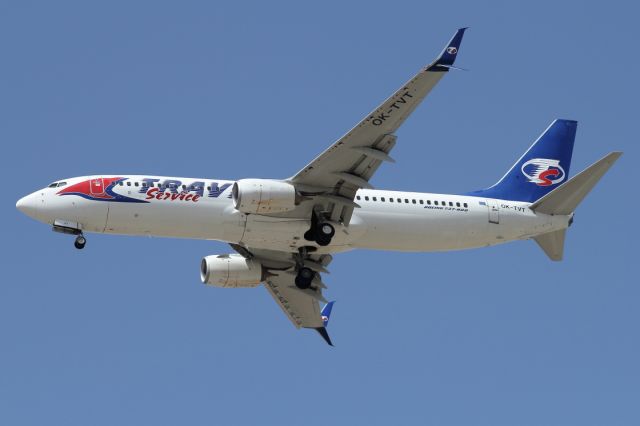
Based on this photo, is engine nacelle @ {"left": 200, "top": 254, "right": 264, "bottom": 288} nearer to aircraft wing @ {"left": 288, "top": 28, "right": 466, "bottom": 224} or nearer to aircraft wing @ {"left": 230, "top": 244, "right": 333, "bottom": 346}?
aircraft wing @ {"left": 230, "top": 244, "right": 333, "bottom": 346}

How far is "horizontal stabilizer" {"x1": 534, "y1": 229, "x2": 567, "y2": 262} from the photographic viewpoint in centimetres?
6488

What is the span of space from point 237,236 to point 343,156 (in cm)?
678

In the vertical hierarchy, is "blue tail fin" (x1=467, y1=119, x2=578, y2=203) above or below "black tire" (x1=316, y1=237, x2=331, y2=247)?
above

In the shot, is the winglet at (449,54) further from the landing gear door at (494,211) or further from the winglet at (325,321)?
the winglet at (325,321)

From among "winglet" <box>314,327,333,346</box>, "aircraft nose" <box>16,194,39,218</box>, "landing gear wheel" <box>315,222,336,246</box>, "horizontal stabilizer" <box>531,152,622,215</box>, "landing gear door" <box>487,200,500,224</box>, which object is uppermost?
"horizontal stabilizer" <box>531,152,622,215</box>

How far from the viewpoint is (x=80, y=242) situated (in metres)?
60.5

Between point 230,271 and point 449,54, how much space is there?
64.5 ft

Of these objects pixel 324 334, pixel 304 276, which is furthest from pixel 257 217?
pixel 324 334

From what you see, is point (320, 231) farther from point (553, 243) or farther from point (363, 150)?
point (553, 243)

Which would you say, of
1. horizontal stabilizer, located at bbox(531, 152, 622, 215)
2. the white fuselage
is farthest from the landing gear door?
horizontal stabilizer, located at bbox(531, 152, 622, 215)

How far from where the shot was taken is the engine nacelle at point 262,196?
58.6m

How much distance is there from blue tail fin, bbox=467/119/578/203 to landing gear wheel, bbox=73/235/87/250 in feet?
64.9

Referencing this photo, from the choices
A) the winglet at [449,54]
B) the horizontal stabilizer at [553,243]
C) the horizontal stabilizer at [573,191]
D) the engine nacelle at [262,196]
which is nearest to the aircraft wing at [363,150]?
the winglet at [449,54]

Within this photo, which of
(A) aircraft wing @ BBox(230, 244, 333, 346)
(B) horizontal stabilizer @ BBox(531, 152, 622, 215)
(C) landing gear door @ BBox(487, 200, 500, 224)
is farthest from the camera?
(A) aircraft wing @ BBox(230, 244, 333, 346)
